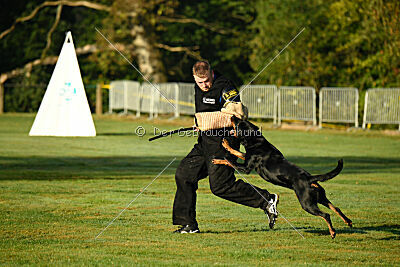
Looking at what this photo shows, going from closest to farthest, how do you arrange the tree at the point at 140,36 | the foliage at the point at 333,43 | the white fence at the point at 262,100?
the white fence at the point at 262,100
the foliage at the point at 333,43
the tree at the point at 140,36

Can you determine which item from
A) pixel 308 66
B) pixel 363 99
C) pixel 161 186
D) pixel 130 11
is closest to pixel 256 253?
pixel 161 186

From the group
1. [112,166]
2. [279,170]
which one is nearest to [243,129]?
[279,170]

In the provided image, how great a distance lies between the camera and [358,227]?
948 cm

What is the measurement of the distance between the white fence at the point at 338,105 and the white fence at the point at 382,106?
0.48 meters

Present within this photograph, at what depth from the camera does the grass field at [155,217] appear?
7.64m

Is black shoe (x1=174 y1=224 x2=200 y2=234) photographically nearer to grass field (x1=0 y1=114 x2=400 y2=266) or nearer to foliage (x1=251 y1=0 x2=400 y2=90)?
grass field (x1=0 y1=114 x2=400 y2=266)

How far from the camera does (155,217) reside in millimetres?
10039

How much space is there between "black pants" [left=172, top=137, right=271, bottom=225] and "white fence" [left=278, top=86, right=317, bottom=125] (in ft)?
69.8

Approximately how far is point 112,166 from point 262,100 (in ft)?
51.3

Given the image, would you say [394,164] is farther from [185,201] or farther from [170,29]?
[170,29]

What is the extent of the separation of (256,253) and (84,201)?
14.0 feet

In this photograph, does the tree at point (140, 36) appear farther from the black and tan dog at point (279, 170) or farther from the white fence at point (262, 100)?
the black and tan dog at point (279, 170)

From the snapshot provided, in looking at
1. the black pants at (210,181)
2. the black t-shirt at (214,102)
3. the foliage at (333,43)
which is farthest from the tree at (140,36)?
the black t-shirt at (214,102)

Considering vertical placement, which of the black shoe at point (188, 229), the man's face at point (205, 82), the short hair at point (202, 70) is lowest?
the black shoe at point (188, 229)
